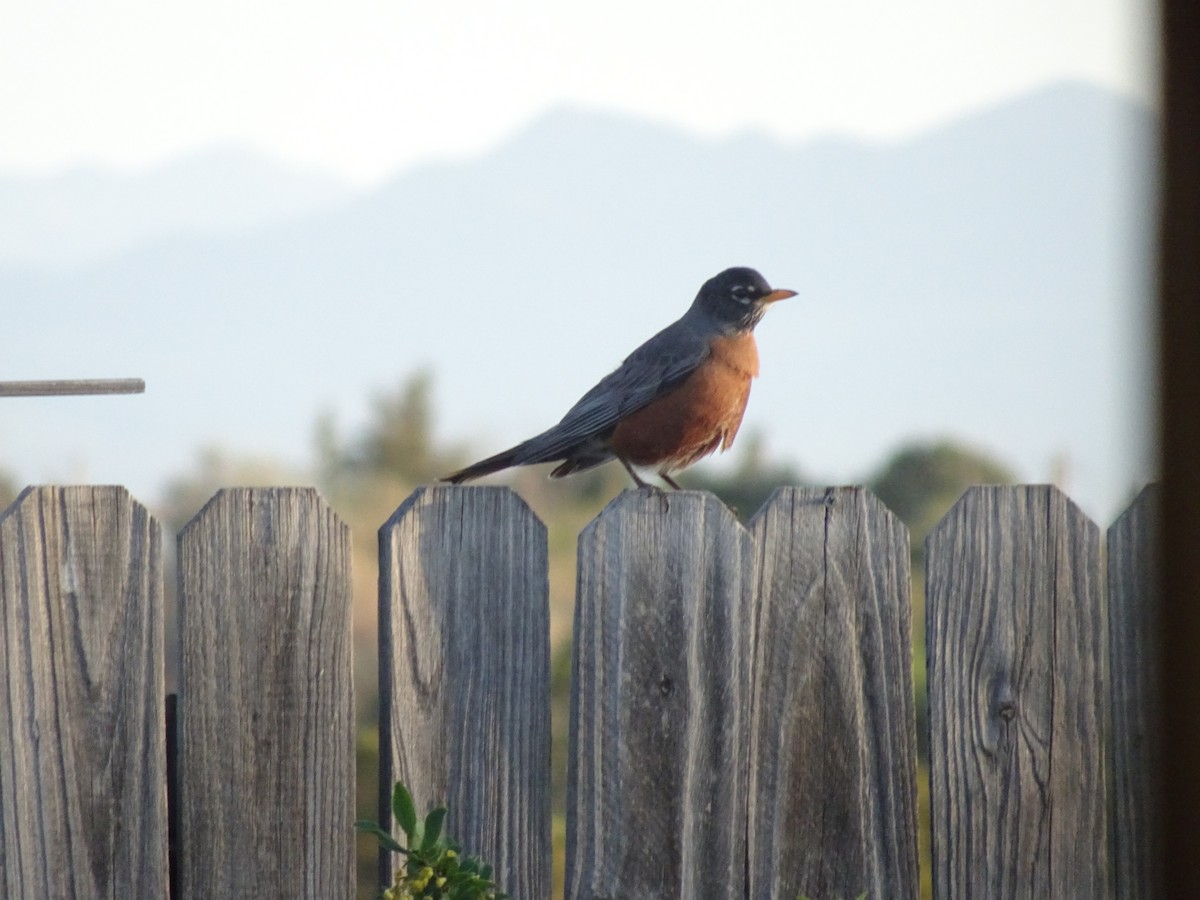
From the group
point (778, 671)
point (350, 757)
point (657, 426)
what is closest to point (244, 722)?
point (350, 757)

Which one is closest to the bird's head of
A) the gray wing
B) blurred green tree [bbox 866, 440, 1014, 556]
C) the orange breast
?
the gray wing

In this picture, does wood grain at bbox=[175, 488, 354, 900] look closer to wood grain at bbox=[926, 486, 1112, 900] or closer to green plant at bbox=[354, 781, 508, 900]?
green plant at bbox=[354, 781, 508, 900]

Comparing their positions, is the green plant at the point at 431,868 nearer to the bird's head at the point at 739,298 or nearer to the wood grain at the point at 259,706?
the wood grain at the point at 259,706

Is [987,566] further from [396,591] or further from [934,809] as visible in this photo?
[396,591]

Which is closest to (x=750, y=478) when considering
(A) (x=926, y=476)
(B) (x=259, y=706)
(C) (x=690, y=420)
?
(A) (x=926, y=476)

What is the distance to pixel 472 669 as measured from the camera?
2.42 metres

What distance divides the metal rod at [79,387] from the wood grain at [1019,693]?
1.51 m

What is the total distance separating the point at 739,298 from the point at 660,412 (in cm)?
93

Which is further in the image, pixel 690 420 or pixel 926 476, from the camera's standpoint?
pixel 926 476

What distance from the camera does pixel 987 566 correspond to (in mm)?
2488

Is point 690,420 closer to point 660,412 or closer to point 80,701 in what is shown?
point 660,412

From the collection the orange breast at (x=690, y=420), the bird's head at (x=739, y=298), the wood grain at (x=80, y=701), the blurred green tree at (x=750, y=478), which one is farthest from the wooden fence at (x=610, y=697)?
the blurred green tree at (x=750, y=478)

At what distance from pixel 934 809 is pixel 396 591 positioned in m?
1.16

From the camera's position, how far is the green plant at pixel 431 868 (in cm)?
203
